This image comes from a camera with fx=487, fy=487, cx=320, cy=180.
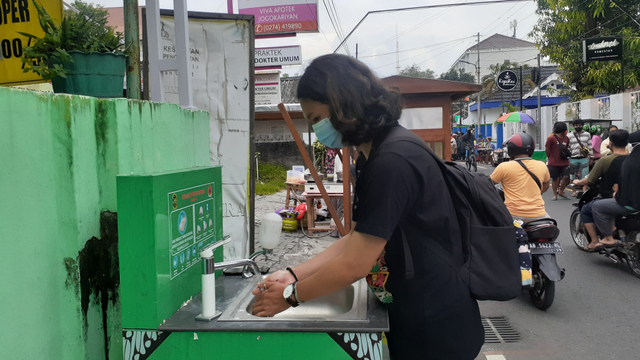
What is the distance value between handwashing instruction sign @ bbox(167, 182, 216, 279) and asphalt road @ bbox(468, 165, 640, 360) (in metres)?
2.56

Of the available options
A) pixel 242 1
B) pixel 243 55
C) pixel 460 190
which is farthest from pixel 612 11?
pixel 460 190

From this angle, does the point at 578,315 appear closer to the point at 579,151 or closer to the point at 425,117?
the point at 425,117

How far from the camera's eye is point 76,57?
2.20 metres

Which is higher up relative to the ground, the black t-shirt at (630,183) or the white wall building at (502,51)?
the white wall building at (502,51)

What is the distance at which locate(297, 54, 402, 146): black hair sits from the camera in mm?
1718

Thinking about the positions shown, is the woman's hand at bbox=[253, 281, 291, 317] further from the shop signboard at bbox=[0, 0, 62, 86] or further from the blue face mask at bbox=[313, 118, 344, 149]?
the shop signboard at bbox=[0, 0, 62, 86]

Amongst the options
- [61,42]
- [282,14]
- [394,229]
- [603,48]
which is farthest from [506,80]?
[394,229]

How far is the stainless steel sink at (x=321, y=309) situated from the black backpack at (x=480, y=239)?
0.45 m

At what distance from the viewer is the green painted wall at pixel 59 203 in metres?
1.51

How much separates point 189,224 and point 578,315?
13.7 feet

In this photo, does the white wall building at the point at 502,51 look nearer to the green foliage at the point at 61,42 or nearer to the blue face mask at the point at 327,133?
the green foliage at the point at 61,42

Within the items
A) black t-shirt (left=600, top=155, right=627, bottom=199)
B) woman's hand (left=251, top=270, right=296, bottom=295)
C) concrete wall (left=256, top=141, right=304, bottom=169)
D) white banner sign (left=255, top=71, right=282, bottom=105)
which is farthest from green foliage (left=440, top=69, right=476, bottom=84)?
woman's hand (left=251, top=270, right=296, bottom=295)

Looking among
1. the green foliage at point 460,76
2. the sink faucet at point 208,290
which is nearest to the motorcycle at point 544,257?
the sink faucet at point 208,290

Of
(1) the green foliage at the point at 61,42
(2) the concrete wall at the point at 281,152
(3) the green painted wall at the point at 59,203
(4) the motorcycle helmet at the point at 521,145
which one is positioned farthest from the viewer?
(2) the concrete wall at the point at 281,152
